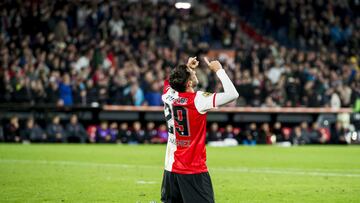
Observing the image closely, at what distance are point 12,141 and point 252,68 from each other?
10.0m

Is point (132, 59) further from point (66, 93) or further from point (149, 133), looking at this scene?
point (66, 93)

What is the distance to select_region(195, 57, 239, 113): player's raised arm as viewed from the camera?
294 inches

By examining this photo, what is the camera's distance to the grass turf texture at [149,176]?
11047mm

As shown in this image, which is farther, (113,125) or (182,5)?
(182,5)

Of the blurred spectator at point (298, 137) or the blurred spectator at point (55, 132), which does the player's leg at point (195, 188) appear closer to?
the blurred spectator at point (55, 132)

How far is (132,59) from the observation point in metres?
28.7

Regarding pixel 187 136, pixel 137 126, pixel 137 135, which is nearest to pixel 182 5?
pixel 137 135

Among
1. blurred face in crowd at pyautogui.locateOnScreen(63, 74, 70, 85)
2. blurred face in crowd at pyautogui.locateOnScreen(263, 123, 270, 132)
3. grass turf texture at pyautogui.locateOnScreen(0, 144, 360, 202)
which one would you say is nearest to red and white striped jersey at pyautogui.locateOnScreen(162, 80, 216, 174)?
grass turf texture at pyautogui.locateOnScreen(0, 144, 360, 202)

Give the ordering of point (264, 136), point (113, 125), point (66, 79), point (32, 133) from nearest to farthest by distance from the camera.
A: 1. point (66, 79)
2. point (32, 133)
3. point (113, 125)
4. point (264, 136)

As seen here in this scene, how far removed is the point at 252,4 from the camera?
1502 inches

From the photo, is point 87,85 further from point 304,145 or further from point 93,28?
point 304,145

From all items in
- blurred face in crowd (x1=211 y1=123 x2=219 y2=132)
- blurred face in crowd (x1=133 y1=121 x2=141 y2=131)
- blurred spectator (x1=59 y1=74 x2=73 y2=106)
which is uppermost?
blurred spectator (x1=59 y1=74 x2=73 y2=106)

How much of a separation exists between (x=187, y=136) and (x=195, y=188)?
0.55m

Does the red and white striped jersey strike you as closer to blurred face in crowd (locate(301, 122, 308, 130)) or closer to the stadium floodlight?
blurred face in crowd (locate(301, 122, 308, 130))
